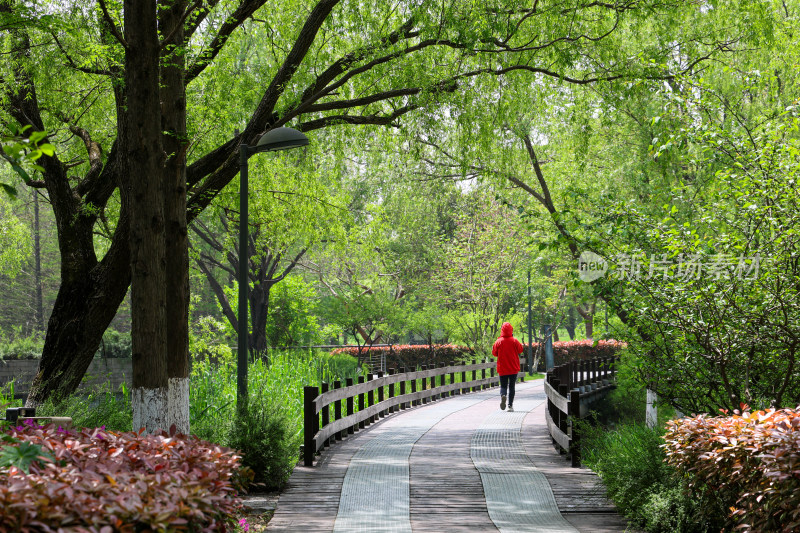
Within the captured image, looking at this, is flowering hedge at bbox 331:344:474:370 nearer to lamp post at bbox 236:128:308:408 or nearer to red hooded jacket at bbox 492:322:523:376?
red hooded jacket at bbox 492:322:523:376

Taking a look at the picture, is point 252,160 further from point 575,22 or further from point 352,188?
point 352,188

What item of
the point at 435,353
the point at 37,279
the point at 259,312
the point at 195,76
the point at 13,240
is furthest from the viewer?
the point at 37,279

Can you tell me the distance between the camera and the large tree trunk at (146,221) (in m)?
7.78

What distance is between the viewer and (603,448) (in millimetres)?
9898

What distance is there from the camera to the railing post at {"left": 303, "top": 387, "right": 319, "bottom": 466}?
9836 mm

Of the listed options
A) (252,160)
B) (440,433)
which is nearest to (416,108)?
(252,160)

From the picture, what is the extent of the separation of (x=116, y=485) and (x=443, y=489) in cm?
554

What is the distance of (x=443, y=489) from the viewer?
840 centimetres

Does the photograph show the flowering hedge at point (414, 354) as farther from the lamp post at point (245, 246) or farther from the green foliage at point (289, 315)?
the lamp post at point (245, 246)

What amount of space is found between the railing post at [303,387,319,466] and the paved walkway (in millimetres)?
162

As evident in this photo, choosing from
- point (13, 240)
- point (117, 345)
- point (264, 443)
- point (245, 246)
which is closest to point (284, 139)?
point (245, 246)

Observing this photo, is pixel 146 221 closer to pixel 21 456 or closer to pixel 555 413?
pixel 21 456

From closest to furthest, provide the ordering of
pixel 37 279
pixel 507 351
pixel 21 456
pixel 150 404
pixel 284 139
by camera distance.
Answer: pixel 21 456 → pixel 150 404 → pixel 284 139 → pixel 507 351 → pixel 37 279

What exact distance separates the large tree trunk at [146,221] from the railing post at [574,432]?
16.7 ft
